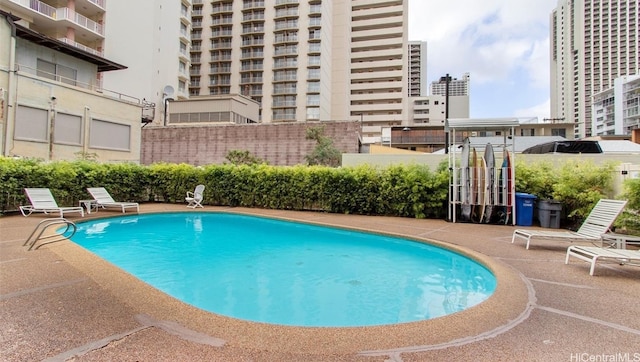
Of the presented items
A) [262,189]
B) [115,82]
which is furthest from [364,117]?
[262,189]

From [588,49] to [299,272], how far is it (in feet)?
393

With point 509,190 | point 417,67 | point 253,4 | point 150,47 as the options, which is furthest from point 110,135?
point 417,67

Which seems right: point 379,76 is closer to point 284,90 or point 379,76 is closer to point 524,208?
point 284,90

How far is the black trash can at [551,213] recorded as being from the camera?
28.2 feet

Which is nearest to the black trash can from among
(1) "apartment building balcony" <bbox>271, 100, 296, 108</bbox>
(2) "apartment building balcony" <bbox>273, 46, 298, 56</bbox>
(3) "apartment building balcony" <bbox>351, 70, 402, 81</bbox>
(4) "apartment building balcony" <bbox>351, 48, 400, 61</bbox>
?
(1) "apartment building balcony" <bbox>271, 100, 296, 108</bbox>

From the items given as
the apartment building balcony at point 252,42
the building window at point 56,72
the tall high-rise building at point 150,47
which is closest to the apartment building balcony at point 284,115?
the apartment building balcony at point 252,42

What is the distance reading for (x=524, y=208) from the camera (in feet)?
29.9

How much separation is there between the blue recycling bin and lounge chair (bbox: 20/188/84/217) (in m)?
12.7

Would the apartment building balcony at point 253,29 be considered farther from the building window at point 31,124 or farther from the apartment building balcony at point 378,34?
the building window at point 31,124

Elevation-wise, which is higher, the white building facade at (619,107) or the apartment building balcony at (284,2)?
the apartment building balcony at (284,2)

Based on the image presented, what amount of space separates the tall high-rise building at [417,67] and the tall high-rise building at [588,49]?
39.5m

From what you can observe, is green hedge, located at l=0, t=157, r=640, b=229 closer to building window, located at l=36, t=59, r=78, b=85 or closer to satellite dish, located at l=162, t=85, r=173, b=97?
building window, located at l=36, t=59, r=78, b=85

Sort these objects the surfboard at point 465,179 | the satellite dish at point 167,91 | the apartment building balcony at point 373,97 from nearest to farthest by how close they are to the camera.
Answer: the surfboard at point 465,179, the satellite dish at point 167,91, the apartment building balcony at point 373,97

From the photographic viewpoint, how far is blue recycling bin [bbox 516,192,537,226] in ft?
29.7
